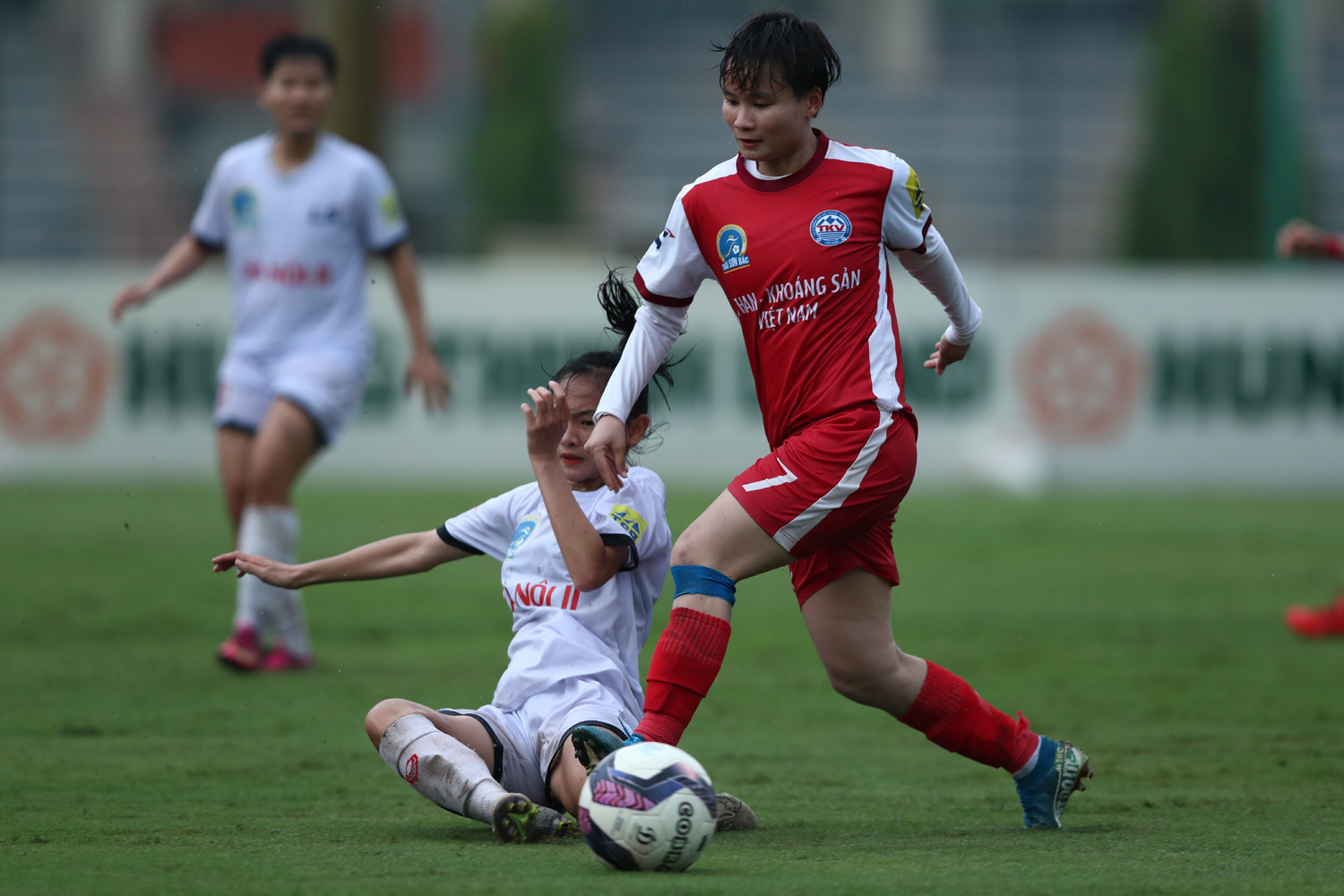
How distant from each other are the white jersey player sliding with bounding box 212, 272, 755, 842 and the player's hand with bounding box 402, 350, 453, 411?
2.77 meters

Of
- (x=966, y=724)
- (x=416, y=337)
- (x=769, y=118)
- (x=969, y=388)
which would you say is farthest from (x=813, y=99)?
(x=969, y=388)

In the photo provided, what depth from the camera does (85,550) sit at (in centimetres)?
1138

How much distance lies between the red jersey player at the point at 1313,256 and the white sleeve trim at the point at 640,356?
3659mm

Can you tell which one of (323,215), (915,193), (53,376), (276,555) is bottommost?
(53,376)

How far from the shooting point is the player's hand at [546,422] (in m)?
4.01

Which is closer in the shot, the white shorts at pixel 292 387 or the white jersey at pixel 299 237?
the white shorts at pixel 292 387

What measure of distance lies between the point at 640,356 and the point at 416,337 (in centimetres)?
340

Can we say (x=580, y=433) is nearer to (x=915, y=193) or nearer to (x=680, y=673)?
(x=680, y=673)

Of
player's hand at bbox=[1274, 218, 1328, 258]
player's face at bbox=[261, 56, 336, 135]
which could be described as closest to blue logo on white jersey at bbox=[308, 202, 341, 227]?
player's face at bbox=[261, 56, 336, 135]

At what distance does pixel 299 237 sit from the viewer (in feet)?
24.3

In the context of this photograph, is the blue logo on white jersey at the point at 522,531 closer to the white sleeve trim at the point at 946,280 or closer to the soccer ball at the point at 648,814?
the soccer ball at the point at 648,814

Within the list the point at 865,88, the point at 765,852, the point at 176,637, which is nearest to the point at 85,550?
the point at 176,637

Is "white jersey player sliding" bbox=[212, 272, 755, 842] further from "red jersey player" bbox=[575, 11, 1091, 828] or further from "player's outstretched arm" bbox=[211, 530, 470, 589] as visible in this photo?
"red jersey player" bbox=[575, 11, 1091, 828]

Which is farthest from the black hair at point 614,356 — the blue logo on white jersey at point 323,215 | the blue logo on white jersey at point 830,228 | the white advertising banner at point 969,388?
the white advertising banner at point 969,388
